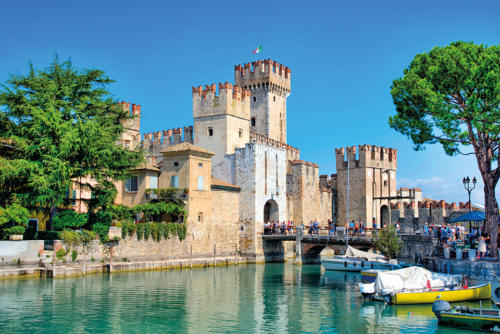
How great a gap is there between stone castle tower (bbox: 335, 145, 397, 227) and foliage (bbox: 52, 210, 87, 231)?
26.2 meters

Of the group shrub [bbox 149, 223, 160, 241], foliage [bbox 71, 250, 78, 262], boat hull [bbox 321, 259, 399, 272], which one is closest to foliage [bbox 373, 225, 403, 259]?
boat hull [bbox 321, 259, 399, 272]

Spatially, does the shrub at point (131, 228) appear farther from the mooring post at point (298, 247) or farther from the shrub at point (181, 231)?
the mooring post at point (298, 247)

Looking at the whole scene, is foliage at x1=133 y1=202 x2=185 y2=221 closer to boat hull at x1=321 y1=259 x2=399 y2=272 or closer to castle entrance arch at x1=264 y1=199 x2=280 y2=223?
castle entrance arch at x1=264 y1=199 x2=280 y2=223

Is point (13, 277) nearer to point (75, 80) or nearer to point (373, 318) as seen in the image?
point (75, 80)

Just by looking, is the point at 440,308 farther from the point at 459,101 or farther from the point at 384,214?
the point at 384,214

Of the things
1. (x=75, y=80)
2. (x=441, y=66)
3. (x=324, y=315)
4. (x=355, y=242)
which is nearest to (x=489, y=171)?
(x=441, y=66)

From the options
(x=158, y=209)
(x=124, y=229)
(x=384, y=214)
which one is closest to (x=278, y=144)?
(x=384, y=214)

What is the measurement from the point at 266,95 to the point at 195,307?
1321 inches

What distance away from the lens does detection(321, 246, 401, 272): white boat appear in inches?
1188

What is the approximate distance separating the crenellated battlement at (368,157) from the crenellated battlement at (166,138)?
14.1 metres

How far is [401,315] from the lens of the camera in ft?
60.4

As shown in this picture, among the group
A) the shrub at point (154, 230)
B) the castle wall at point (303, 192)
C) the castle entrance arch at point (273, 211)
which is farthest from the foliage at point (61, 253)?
the castle wall at point (303, 192)

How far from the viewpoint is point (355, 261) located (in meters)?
31.6

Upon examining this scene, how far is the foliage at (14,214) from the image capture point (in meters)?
26.1
